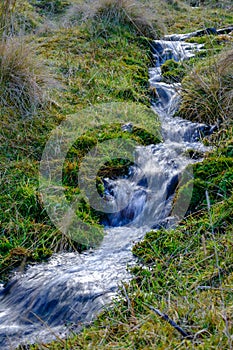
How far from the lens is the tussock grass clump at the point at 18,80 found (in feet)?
16.9

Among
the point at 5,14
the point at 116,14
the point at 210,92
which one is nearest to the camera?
the point at 5,14

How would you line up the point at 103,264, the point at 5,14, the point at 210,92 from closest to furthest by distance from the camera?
the point at 103,264 → the point at 5,14 → the point at 210,92

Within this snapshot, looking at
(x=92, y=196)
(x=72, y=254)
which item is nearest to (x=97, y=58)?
(x=92, y=196)

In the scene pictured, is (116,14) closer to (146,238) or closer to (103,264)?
(146,238)

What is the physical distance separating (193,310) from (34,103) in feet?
11.3

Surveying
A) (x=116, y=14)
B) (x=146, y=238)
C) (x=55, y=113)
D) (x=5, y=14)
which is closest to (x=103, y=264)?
(x=146, y=238)

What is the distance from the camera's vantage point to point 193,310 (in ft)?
7.86

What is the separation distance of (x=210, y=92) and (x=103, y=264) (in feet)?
8.25

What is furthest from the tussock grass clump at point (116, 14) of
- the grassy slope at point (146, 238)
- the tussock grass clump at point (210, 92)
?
the tussock grass clump at point (210, 92)

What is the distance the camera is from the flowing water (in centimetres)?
307

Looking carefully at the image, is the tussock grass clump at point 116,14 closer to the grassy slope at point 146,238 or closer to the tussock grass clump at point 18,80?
the grassy slope at point 146,238

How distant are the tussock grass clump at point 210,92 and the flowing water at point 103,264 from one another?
0.56 ft

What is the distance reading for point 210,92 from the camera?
527 cm

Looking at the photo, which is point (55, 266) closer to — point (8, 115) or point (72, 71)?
point (8, 115)
